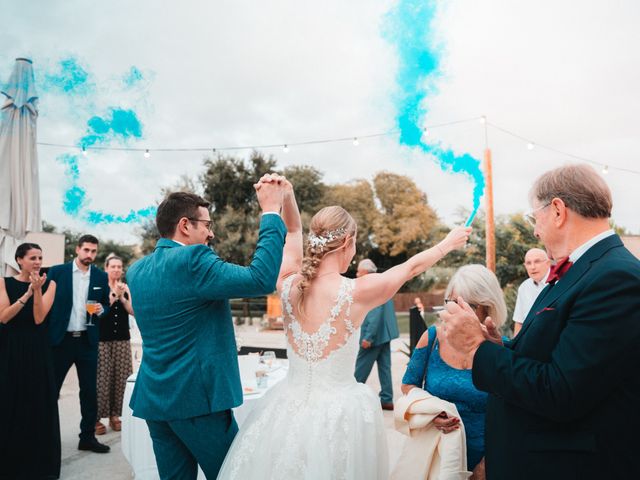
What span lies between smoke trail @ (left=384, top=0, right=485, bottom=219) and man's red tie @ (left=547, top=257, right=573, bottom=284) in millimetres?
7025

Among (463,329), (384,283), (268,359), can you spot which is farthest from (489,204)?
(463,329)

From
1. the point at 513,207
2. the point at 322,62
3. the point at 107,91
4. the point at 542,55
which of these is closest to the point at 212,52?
the point at 322,62

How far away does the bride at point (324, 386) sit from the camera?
1.99 m

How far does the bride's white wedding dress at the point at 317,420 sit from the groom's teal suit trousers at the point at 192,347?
0.19 m

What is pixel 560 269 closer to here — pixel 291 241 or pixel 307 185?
pixel 291 241

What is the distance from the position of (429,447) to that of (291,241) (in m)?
1.41

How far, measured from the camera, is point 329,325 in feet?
7.32

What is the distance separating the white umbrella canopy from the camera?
590 cm

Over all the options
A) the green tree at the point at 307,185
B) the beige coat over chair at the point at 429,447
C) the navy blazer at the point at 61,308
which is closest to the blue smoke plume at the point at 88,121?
the navy blazer at the point at 61,308

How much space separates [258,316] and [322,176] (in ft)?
Answer: 41.6

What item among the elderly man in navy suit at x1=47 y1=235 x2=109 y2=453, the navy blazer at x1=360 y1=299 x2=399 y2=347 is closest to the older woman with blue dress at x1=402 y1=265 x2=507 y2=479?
the elderly man in navy suit at x1=47 y1=235 x2=109 y2=453

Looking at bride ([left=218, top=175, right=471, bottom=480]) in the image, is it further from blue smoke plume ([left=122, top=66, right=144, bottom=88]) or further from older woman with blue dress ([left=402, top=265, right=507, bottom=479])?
blue smoke plume ([left=122, top=66, right=144, bottom=88])

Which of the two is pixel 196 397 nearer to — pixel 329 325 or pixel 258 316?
pixel 329 325

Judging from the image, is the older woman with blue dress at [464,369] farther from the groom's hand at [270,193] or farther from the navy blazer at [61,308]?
the navy blazer at [61,308]
